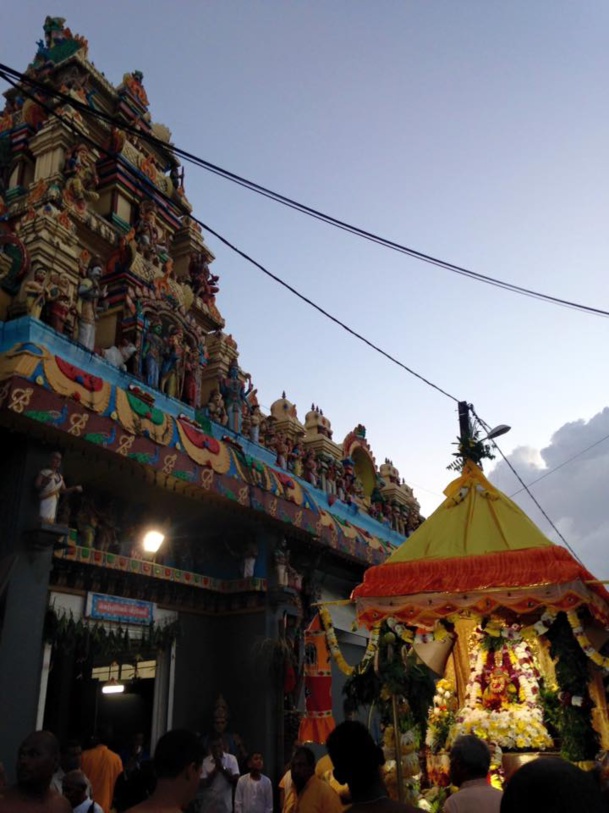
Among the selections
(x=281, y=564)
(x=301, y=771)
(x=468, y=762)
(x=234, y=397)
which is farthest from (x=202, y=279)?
(x=468, y=762)

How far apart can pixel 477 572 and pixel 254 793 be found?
444cm

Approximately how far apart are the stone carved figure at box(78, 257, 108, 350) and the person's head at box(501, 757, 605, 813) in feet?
42.9

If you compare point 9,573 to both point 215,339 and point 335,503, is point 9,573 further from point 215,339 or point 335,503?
point 335,503

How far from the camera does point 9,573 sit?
35.0 ft

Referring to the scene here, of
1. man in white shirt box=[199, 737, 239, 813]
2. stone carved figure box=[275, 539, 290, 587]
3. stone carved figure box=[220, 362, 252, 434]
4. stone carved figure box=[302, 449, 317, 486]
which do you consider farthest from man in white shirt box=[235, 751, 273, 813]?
stone carved figure box=[302, 449, 317, 486]

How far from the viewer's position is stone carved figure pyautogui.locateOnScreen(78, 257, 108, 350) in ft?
46.9

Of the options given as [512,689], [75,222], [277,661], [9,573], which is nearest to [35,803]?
[9,573]

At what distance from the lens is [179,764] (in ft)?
11.3

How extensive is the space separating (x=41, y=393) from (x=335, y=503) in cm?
1184

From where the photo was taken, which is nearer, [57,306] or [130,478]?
[57,306]

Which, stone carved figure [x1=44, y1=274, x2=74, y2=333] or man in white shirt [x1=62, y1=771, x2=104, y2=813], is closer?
man in white shirt [x1=62, y1=771, x2=104, y2=813]

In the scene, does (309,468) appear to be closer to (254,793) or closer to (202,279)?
(202,279)

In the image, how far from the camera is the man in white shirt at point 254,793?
952 cm

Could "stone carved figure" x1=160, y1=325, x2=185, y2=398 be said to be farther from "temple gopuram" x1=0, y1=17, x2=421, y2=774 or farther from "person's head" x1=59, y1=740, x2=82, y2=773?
"person's head" x1=59, y1=740, x2=82, y2=773
